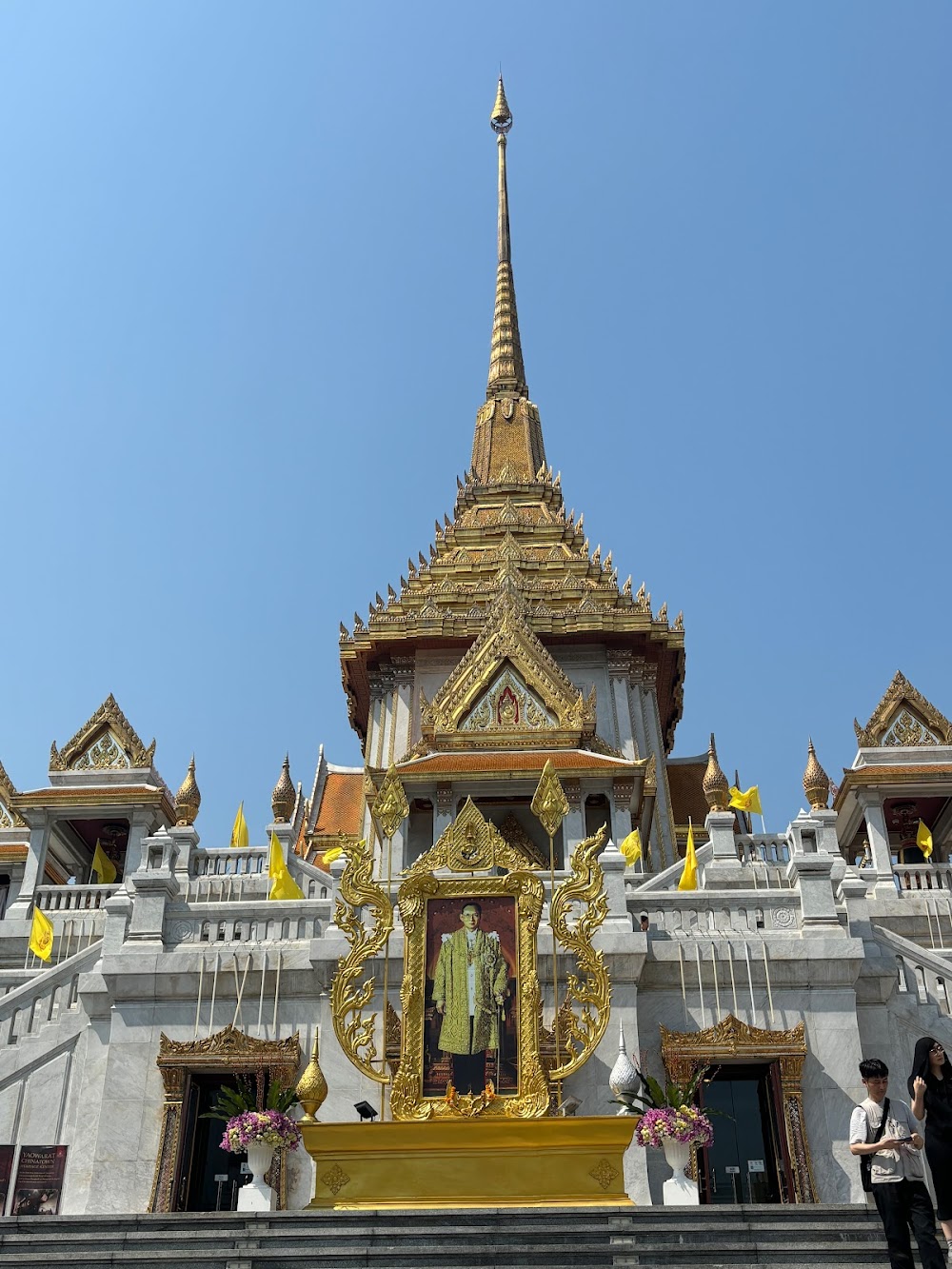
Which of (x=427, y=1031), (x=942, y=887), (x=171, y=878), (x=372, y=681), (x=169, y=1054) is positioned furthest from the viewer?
(x=372, y=681)

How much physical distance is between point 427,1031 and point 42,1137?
5300 mm

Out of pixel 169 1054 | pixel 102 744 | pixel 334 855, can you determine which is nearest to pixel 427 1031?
pixel 169 1054

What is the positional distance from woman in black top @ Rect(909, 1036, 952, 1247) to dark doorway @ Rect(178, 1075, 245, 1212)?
362 inches

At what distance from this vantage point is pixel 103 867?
31828mm

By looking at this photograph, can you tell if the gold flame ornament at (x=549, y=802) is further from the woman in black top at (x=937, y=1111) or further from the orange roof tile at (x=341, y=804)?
the orange roof tile at (x=341, y=804)

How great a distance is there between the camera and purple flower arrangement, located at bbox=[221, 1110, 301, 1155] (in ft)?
49.2

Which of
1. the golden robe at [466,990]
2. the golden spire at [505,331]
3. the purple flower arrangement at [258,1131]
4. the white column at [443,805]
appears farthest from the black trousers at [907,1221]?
the golden spire at [505,331]

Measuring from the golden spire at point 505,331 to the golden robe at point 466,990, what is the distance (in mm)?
35680

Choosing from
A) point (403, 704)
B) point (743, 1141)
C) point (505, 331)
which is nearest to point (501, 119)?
point (505, 331)

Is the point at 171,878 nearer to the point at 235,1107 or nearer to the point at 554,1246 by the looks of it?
the point at 235,1107

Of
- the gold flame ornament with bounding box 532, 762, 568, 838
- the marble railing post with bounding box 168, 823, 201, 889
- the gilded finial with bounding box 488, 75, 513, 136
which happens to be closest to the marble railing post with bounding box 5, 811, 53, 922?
the marble railing post with bounding box 168, 823, 201, 889

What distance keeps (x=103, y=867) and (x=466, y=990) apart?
1827 centimetres

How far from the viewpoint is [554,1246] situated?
37.2 feet

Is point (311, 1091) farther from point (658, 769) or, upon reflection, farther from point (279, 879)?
point (658, 769)
